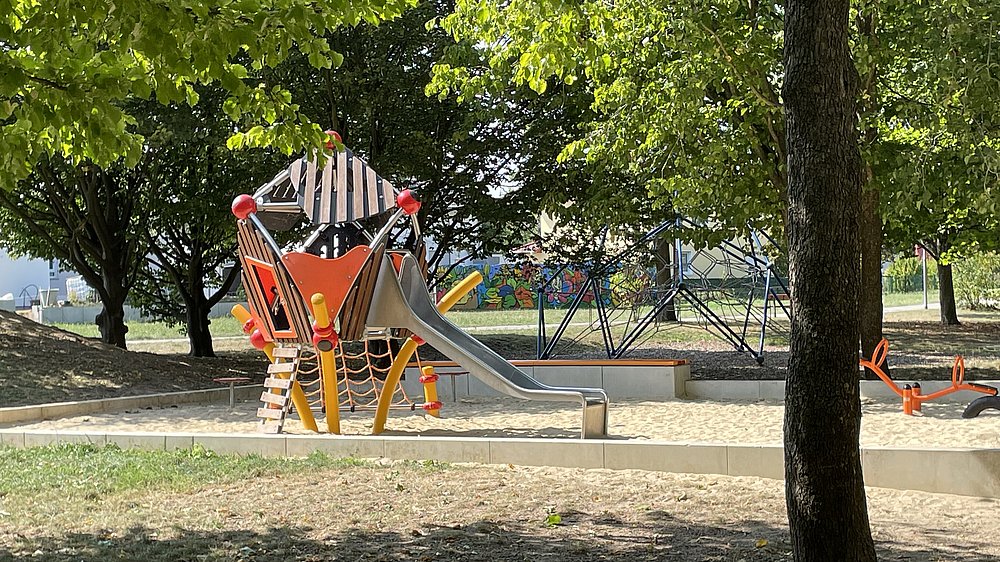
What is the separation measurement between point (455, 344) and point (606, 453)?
8.59ft

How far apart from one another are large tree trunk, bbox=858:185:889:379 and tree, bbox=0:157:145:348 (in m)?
12.9

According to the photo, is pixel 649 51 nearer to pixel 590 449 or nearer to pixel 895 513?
pixel 590 449

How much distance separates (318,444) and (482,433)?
2333 mm

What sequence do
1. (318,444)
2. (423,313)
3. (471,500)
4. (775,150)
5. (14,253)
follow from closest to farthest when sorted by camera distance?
(471,500), (318,444), (423,313), (775,150), (14,253)

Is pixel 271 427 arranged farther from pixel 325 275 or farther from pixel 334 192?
pixel 334 192

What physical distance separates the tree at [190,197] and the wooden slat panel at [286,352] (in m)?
6.31

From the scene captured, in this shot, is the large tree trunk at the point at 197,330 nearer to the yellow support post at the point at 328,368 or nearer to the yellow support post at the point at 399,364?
the yellow support post at the point at 399,364

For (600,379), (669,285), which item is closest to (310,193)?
(600,379)

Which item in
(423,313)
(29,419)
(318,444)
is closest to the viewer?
(318,444)

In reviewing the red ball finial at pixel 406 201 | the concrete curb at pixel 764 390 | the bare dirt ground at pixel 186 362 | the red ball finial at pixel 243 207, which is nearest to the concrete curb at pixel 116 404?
the bare dirt ground at pixel 186 362

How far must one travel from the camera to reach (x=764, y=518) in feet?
22.8

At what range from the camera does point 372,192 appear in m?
13.0

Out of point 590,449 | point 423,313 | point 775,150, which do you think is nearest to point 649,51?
point 775,150

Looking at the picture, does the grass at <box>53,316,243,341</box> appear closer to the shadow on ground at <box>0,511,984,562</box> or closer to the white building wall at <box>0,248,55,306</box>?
the white building wall at <box>0,248,55,306</box>
